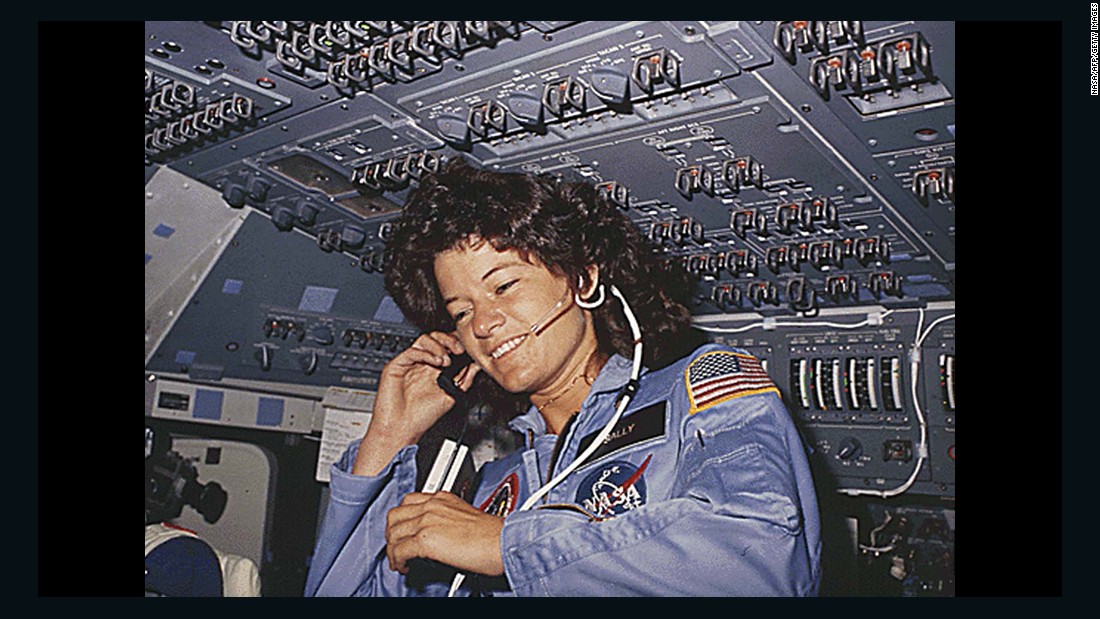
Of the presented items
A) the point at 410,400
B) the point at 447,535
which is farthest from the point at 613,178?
the point at 447,535

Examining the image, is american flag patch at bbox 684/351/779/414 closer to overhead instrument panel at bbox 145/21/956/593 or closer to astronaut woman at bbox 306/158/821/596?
astronaut woman at bbox 306/158/821/596

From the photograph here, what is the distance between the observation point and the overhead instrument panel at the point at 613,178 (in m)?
2.03

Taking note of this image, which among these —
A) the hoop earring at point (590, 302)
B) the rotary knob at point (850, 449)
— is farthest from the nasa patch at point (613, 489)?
the rotary knob at point (850, 449)

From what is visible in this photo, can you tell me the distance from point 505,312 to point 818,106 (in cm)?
92

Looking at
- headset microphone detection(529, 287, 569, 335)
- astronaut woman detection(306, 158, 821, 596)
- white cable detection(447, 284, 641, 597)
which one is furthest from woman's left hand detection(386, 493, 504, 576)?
headset microphone detection(529, 287, 569, 335)

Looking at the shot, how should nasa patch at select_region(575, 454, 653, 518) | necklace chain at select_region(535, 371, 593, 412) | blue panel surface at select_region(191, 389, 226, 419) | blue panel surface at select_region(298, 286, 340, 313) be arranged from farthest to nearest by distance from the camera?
blue panel surface at select_region(191, 389, 226, 419) < blue panel surface at select_region(298, 286, 340, 313) < necklace chain at select_region(535, 371, 593, 412) < nasa patch at select_region(575, 454, 653, 518)

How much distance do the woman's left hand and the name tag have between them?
319 mm

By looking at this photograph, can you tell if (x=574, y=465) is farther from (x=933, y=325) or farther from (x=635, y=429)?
(x=933, y=325)

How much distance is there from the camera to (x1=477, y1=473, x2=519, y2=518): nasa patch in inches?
88.0

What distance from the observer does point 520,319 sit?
7.28 feet

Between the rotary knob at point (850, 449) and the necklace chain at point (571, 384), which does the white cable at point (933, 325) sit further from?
the necklace chain at point (571, 384)

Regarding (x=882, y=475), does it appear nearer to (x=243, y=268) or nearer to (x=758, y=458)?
(x=758, y=458)
